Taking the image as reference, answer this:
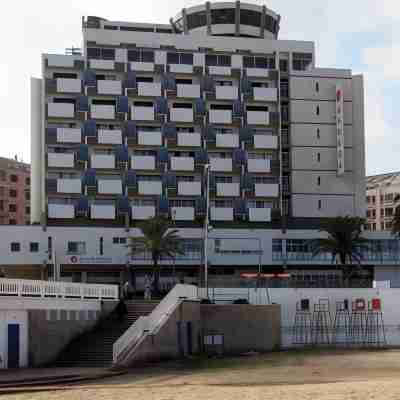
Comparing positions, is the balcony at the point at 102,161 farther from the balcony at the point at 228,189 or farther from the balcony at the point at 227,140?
the balcony at the point at 228,189

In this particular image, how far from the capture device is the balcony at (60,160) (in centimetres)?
9850

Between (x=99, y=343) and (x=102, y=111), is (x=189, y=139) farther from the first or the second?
(x=99, y=343)

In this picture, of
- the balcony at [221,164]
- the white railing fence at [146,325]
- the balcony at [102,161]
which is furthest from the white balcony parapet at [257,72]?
the white railing fence at [146,325]

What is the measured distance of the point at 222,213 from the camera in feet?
335

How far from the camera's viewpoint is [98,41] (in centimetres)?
10306

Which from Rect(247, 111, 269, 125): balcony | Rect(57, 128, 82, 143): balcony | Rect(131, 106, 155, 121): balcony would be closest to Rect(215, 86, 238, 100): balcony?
Rect(247, 111, 269, 125): balcony

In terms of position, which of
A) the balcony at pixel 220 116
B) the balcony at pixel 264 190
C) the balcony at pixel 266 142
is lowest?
the balcony at pixel 264 190

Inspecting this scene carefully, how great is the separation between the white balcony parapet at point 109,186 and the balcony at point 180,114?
991 cm

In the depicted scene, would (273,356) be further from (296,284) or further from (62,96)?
(62,96)

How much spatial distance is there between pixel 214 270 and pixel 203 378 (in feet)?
198

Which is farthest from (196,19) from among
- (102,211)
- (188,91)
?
(102,211)

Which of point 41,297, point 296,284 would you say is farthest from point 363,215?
point 41,297

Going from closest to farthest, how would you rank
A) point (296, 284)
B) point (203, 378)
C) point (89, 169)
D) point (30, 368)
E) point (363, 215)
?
point (203, 378) < point (30, 368) < point (296, 284) < point (89, 169) < point (363, 215)

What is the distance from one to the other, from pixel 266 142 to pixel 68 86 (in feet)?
77.6
